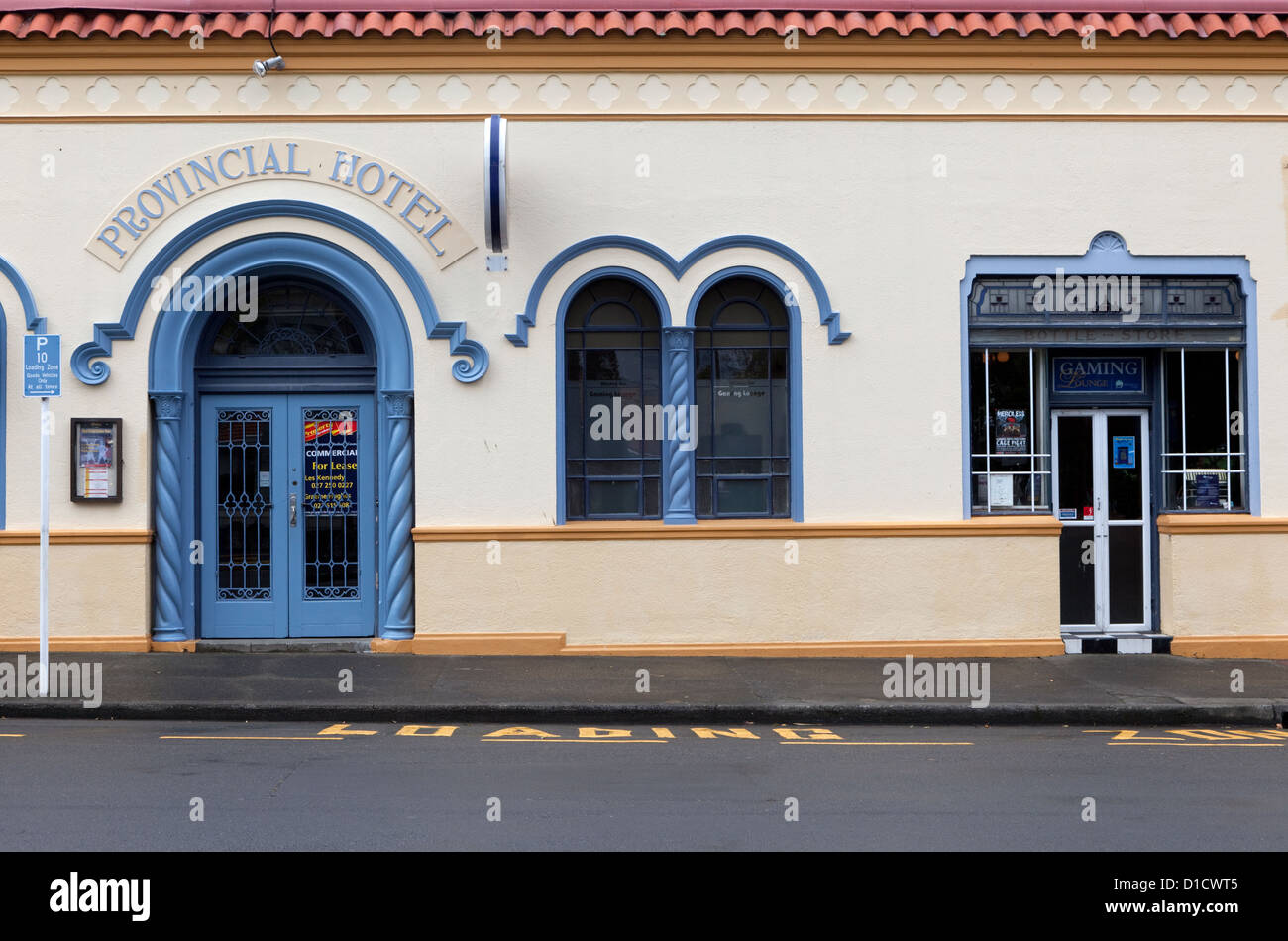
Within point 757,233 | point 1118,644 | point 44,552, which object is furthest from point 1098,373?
point 44,552

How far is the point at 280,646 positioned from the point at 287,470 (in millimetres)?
1695

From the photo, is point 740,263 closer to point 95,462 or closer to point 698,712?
point 698,712

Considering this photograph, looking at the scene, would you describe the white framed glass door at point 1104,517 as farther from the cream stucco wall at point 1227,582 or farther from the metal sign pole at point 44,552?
the metal sign pole at point 44,552

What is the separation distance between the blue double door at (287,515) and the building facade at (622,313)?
0.13 ft

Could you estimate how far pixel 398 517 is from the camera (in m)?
12.7

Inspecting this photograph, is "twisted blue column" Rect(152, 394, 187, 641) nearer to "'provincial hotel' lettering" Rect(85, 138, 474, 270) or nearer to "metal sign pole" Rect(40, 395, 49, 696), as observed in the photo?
"'provincial hotel' lettering" Rect(85, 138, 474, 270)

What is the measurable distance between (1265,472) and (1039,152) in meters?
3.88

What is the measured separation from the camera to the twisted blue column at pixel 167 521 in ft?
41.4

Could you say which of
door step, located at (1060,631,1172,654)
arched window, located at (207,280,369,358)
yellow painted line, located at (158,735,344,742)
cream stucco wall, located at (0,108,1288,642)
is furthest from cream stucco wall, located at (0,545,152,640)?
door step, located at (1060,631,1172,654)

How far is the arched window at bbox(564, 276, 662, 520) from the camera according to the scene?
12930 mm

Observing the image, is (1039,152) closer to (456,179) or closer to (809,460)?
(809,460)

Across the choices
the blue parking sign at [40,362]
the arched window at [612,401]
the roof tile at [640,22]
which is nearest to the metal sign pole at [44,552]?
the blue parking sign at [40,362]
